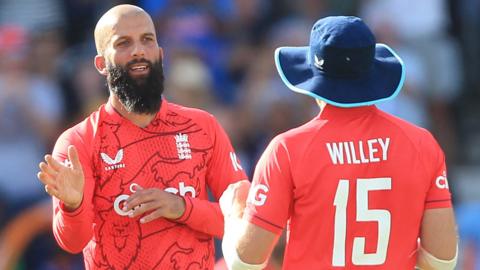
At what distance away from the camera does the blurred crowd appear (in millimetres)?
10008

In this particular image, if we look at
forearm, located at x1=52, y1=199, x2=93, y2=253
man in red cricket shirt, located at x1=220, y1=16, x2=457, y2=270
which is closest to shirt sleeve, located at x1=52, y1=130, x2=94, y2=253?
forearm, located at x1=52, y1=199, x2=93, y2=253

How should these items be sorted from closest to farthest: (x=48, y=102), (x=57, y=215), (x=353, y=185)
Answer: (x=353, y=185) < (x=57, y=215) < (x=48, y=102)

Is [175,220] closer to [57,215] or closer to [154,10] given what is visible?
[57,215]

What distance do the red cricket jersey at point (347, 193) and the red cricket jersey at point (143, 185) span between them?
61 centimetres

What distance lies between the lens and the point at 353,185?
512cm

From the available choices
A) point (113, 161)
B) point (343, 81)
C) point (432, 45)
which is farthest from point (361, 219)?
point (432, 45)

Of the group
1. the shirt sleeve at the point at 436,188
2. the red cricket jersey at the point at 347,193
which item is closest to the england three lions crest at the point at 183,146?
the red cricket jersey at the point at 347,193

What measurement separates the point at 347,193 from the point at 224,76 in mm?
6084

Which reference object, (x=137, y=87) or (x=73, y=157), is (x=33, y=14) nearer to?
(x=137, y=87)

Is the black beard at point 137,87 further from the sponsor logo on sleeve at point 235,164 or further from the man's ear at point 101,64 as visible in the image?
the sponsor logo on sleeve at point 235,164

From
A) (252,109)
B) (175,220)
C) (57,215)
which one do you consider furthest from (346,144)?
(252,109)

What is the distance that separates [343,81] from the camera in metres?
5.25

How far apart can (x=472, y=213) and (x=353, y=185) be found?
4544 mm

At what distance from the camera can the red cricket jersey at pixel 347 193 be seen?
512 cm
